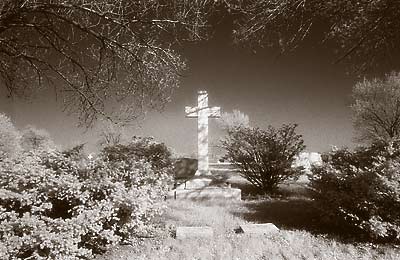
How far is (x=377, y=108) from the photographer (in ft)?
97.5

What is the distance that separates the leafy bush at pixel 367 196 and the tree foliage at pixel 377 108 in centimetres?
2361

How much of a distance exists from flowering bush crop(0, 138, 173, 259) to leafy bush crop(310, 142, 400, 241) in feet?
11.6

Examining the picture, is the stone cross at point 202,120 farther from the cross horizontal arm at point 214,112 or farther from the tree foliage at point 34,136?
the tree foliage at point 34,136

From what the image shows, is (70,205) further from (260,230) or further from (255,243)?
(260,230)

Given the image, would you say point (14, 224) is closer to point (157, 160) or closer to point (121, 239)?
point (121, 239)

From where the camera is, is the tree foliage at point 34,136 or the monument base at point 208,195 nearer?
the monument base at point 208,195

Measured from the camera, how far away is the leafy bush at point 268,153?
513 inches

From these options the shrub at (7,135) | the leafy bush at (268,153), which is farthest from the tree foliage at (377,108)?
the shrub at (7,135)

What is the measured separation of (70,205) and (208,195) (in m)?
6.35

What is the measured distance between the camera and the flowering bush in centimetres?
503

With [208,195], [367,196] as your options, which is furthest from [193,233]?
[208,195]

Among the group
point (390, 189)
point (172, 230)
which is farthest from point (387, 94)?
point (172, 230)

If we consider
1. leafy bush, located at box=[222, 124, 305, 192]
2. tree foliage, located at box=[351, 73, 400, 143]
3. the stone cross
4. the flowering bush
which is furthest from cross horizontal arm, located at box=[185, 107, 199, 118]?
tree foliage, located at box=[351, 73, 400, 143]

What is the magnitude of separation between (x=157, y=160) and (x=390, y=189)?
1024 centimetres
